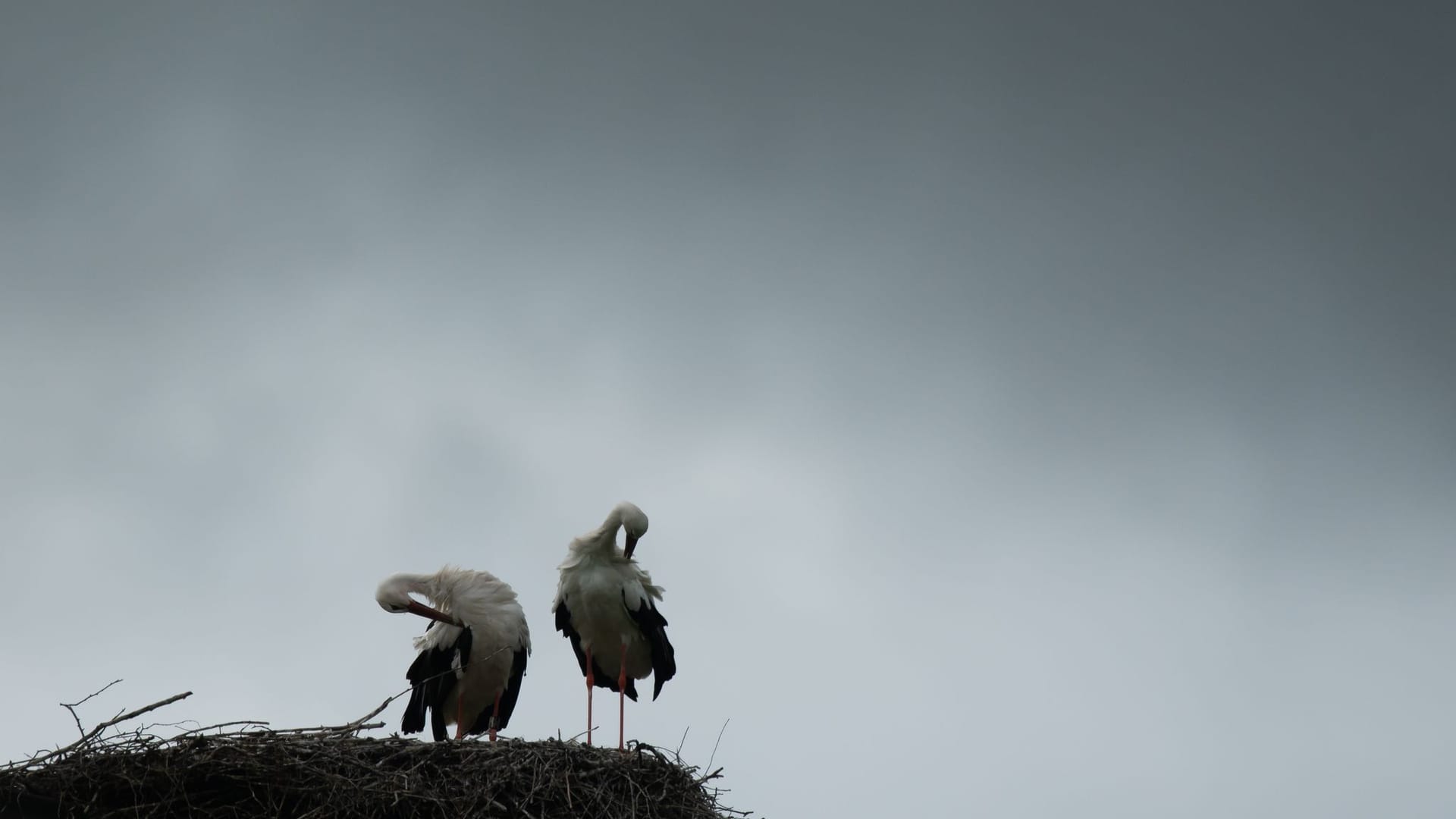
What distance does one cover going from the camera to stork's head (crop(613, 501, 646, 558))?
895cm

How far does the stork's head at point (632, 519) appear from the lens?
8953 millimetres

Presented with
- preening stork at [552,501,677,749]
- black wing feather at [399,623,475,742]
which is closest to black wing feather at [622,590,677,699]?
preening stork at [552,501,677,749]

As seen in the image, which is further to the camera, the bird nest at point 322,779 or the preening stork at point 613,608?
the preening stork at point 613,608

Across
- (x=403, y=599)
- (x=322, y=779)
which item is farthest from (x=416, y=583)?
(x=322, y=779)

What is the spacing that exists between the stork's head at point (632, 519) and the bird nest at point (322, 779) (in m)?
2.38

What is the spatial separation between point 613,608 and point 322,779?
3266mm

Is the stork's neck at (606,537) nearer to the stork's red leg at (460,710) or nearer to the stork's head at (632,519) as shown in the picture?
the stork's head at (632,519)

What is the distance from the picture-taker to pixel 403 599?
871 cm

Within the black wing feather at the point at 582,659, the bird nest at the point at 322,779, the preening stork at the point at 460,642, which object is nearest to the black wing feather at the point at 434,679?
the preening stork at the point at 460,642

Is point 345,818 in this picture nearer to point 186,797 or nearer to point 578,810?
point 186,797

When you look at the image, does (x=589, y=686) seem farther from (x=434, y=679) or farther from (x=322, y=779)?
(x=322, y=779)

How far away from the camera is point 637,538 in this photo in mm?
9070

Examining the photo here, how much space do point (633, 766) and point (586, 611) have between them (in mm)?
2354

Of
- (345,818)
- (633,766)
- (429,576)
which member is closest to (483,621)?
(429,576)
